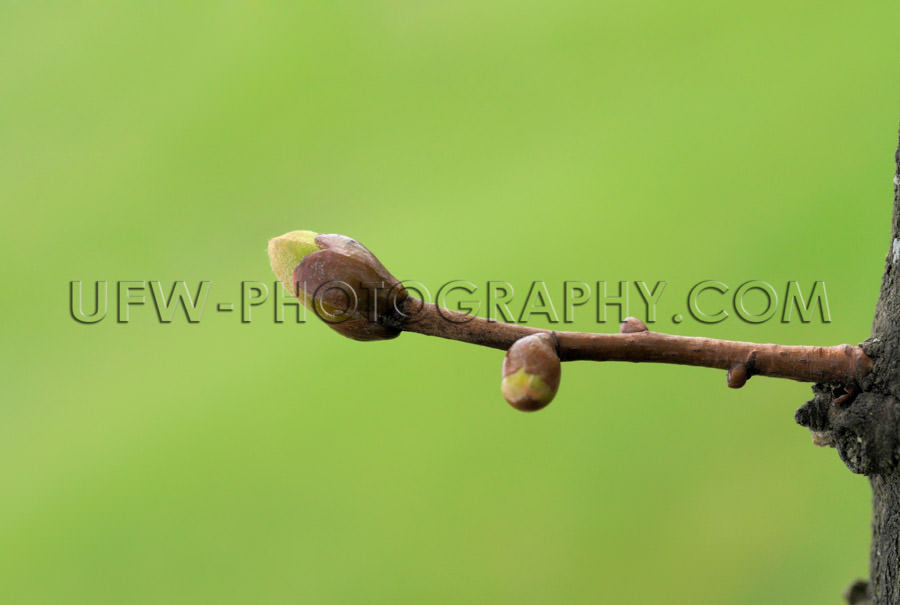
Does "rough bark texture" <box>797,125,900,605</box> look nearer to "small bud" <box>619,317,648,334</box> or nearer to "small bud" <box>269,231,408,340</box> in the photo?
"small bud" <box>619,317,648,334</box>

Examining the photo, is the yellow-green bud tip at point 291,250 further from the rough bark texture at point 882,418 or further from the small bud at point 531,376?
the rough bark texture at point 882,418

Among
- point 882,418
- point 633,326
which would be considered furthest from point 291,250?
point 882,418

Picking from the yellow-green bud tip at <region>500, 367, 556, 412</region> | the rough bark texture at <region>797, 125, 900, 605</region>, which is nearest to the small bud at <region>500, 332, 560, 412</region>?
the yellow-green bud tip at <region>500, 367, 556, 412</region>

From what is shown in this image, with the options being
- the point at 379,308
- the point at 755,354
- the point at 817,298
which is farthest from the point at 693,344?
the point at 817,298

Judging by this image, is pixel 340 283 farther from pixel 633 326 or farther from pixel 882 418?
pixel 882 418

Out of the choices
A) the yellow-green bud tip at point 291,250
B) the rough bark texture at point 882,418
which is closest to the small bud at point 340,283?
the yellow-green bud tip at point 291,250
